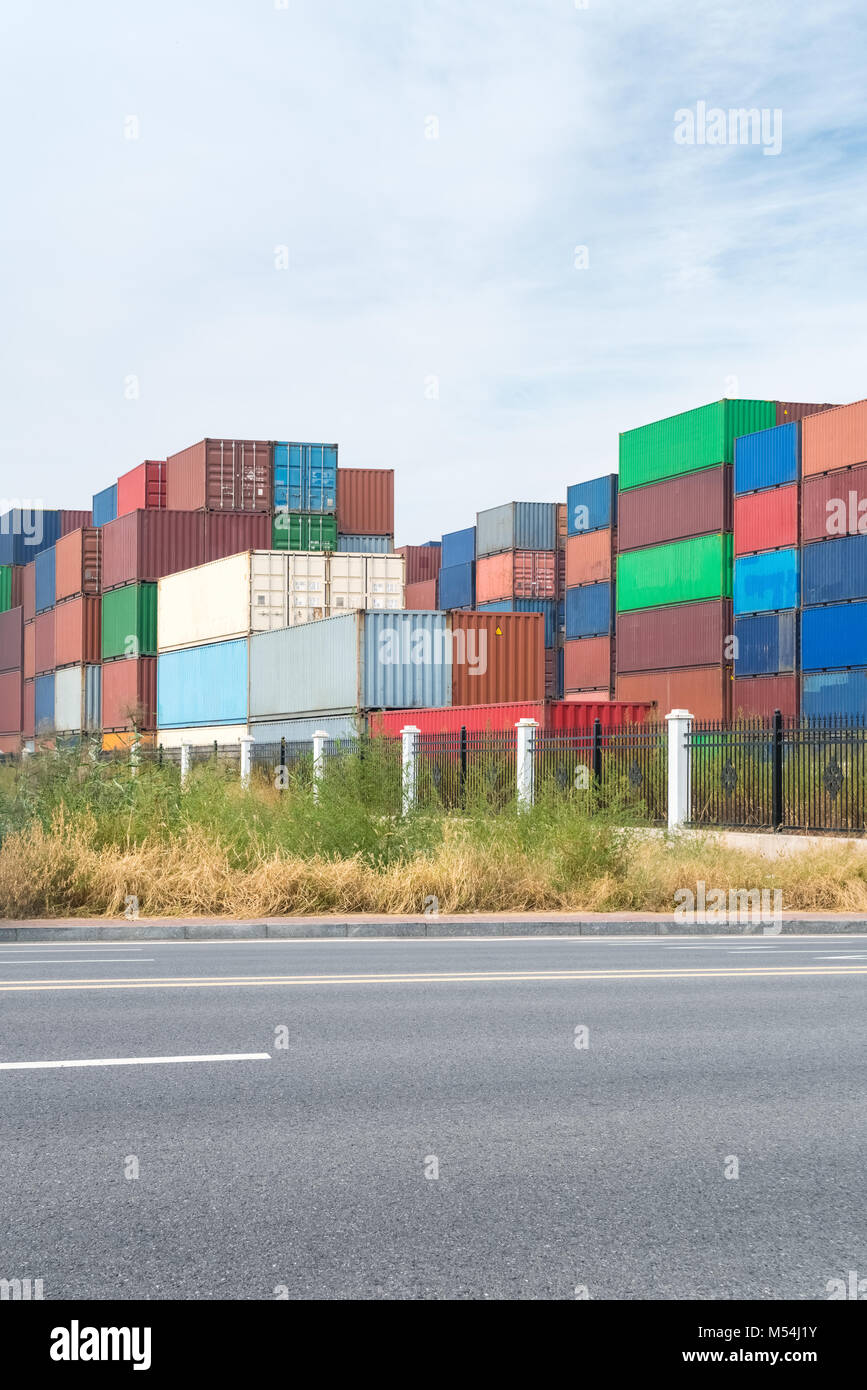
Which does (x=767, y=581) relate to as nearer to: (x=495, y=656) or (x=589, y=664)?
(x=495, y=656)

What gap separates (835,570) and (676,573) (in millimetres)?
8190

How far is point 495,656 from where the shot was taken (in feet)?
124

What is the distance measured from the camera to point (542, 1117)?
20.5 ft

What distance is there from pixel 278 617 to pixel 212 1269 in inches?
1530

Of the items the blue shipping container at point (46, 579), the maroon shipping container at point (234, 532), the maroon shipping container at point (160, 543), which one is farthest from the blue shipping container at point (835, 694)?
the blue shipping container at point (46, 579)

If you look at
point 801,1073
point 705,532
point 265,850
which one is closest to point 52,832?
point 265,850

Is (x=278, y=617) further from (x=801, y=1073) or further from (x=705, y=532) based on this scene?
(x=801, y=1073)

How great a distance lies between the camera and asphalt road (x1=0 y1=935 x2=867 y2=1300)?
173 inches

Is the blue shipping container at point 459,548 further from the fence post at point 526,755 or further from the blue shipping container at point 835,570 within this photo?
the fence post at point 526,755

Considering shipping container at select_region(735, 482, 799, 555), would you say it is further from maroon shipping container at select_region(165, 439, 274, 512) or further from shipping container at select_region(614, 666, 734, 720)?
maroon shipping container at select_region(165, 439, 274, 512)

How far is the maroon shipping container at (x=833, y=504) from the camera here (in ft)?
125

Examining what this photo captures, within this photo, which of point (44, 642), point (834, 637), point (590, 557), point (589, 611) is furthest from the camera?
point (44, 642)

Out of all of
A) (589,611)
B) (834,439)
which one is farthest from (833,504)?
(589,611)

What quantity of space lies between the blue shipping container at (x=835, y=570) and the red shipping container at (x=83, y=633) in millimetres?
26781
